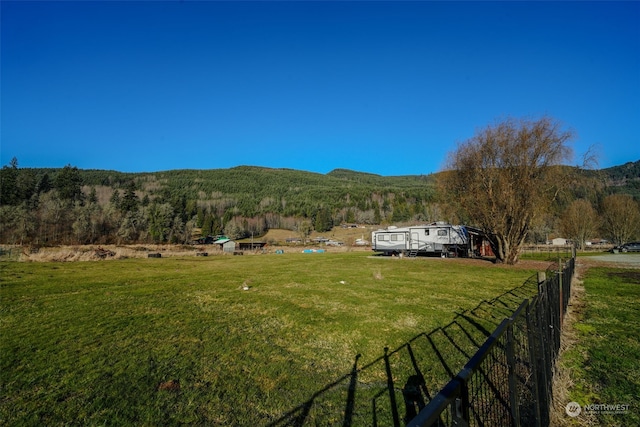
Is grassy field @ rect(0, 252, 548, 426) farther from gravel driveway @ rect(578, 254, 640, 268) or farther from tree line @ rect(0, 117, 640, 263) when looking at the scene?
gravel driveway @ rect(578, 254, 640, 268)

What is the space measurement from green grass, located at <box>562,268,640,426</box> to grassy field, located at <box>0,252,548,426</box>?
5.46 ft

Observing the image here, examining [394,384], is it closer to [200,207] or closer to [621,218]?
[621,218]

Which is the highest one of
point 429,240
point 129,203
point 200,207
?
point 200,207

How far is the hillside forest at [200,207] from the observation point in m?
50.8

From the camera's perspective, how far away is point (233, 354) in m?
5.93

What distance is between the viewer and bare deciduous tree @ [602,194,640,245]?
170 feet

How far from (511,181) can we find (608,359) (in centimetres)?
2076

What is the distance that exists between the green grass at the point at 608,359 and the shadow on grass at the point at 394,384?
166 centimetres

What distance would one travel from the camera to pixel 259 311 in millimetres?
9133

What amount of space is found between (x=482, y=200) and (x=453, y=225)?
23.0 feet

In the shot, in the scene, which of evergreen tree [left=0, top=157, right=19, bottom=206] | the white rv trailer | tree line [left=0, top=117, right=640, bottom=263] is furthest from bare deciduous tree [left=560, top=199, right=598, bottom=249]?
evergreen tree [left=0, top=157, right=19, bottom=206]

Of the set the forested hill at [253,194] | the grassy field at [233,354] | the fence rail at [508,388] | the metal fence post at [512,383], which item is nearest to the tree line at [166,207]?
the forested hill at [253,194]

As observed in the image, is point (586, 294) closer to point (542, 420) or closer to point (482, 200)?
point (542, 420)

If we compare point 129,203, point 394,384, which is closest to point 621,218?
point 394,384
